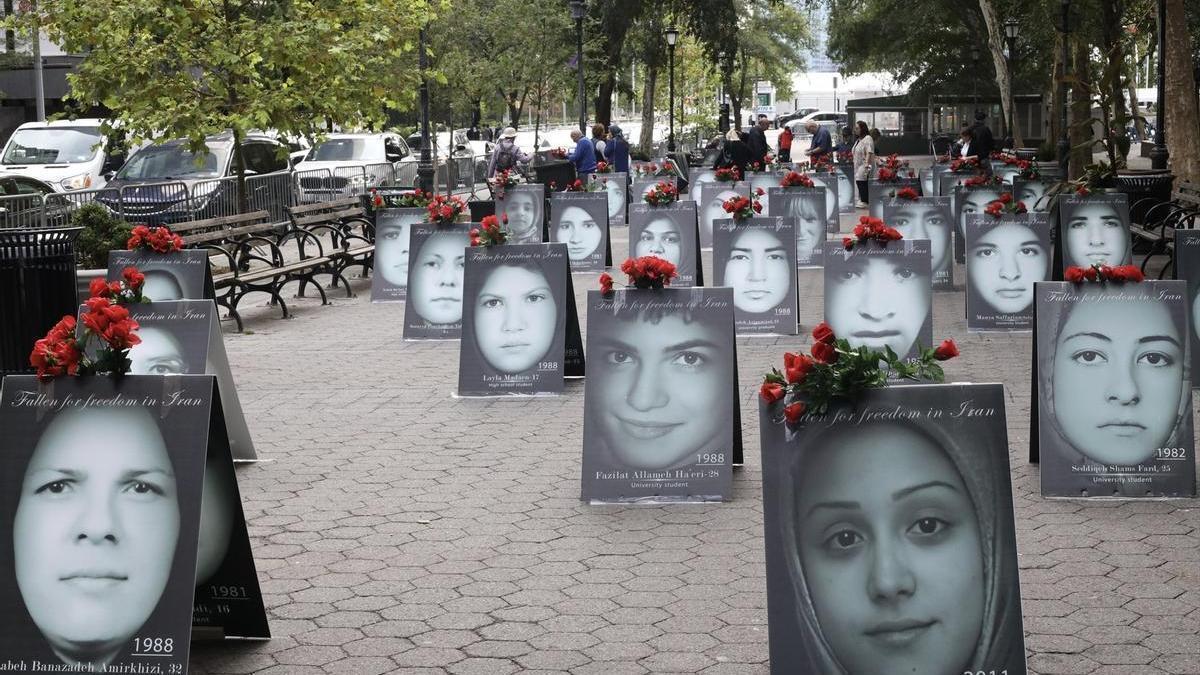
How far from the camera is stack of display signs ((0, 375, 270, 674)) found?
528 cm

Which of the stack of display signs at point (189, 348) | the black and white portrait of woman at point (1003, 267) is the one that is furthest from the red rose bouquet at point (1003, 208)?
the stack of display signs at point (189, 348)

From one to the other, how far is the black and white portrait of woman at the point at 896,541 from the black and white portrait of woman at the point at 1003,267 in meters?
8.94

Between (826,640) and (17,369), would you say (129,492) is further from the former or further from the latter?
(17,369)

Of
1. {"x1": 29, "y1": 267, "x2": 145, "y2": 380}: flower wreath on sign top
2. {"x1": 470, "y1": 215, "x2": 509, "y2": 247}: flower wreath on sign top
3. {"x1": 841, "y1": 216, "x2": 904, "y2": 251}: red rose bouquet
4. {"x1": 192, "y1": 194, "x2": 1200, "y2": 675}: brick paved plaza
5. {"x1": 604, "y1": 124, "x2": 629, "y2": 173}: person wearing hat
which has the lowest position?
{"x1": 192, "y1": 194, "x2": 1200, "y2": 675}: brick paved plaza

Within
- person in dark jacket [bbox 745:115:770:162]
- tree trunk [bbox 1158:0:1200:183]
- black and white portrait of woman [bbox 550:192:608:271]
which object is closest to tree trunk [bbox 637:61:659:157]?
person in dark jacket [bbox 745:115:770:162]

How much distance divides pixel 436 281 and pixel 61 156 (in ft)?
50.4

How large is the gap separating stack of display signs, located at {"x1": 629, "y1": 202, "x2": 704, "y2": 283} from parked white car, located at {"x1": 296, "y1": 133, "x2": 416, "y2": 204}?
1054 cm

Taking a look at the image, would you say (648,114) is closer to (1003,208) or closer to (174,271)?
(1003,208)

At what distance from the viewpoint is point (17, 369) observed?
388 inches

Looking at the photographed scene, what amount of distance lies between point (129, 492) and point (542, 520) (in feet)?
9.20

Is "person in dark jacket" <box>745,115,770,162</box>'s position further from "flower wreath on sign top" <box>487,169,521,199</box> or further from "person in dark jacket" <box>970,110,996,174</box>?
"flower wreath on sign top" <box>487,169,521,199</box>

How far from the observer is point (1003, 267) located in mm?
13836

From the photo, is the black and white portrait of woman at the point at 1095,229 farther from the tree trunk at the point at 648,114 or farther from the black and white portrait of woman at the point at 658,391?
the tree trunk at the point at 648,114

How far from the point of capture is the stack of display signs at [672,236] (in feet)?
52.9
